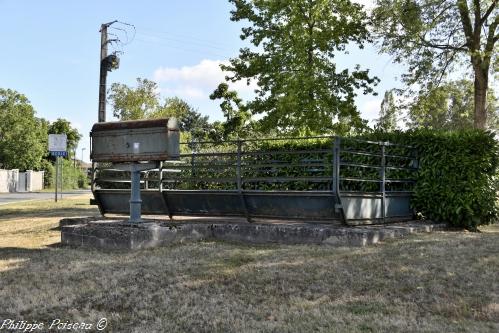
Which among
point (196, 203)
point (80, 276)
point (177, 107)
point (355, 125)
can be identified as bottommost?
point (80, 276)

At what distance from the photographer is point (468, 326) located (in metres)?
4.05

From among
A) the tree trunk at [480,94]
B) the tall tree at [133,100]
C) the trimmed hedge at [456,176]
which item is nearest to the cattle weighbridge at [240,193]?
the trimmed hedge at [456,176]

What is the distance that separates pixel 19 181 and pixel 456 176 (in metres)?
41.6

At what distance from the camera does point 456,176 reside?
10.5m

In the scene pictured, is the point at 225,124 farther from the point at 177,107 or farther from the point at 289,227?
the point at 289,227

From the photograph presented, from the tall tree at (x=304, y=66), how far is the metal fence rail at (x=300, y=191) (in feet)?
26.9

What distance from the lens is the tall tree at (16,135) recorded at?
1930 inches

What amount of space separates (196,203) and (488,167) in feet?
19.6

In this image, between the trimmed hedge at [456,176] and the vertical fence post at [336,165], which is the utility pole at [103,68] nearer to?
the trimmed hedge at [456,176]

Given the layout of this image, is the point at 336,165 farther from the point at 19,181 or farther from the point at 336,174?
the point at 19,181

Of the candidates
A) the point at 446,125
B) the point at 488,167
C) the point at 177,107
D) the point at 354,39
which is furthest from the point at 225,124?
the point at 488,167

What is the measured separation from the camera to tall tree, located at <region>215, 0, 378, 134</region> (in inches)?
805

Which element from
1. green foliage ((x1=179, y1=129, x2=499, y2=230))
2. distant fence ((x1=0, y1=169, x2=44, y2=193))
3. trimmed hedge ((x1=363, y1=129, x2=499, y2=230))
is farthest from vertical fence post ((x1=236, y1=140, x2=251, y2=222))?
distant fence ((x1=0, y1=169, x2=44, y2=193))

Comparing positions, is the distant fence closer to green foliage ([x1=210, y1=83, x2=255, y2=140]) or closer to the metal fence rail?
green foliage ([x1=210, y1=83, x2=255, y2=140])
